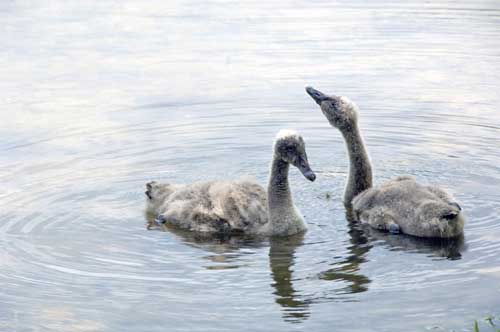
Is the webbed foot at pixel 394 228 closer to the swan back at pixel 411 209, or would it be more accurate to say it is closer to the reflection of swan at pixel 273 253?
the swan back at pixel 411 209

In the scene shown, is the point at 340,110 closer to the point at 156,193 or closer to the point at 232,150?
the point at 232,150

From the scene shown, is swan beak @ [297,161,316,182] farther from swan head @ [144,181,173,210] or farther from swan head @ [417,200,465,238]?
swan head @ [144,181,173,210]

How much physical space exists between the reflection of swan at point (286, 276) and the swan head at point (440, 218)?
128 centimetres

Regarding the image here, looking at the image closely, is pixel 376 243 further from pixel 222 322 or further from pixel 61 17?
pixel 61 17

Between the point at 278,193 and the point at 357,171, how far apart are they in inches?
57.6

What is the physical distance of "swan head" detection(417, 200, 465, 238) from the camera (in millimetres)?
11164

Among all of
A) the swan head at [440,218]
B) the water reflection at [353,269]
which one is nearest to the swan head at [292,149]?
the water reflection at [353,269]

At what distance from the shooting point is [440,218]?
11188mm

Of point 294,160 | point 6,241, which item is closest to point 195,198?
point 294,160

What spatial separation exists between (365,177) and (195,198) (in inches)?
81.0

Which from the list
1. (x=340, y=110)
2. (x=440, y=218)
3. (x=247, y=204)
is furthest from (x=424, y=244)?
(x=340, y=110)

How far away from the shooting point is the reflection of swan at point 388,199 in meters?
11.3

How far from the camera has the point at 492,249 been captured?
1091 centimetres

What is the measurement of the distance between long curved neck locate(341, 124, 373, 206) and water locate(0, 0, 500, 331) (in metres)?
0.23
